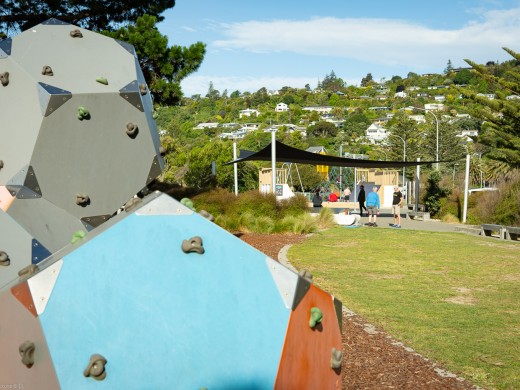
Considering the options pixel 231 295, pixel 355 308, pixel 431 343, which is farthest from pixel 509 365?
pixel 231 295

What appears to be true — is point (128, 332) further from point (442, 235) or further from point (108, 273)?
point (442, 235)

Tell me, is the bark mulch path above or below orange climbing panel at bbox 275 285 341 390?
below

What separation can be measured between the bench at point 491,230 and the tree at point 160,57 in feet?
34.1

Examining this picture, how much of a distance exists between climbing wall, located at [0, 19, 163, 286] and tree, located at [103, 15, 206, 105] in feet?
35.8

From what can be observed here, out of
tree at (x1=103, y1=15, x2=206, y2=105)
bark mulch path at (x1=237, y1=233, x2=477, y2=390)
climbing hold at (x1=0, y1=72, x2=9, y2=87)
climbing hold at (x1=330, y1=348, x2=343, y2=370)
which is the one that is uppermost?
tree at (x1=103, y1=15, x2=206, y2=105)

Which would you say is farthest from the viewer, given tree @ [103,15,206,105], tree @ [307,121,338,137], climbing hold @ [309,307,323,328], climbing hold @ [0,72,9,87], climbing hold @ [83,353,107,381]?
tree @ [307,121,338,137]

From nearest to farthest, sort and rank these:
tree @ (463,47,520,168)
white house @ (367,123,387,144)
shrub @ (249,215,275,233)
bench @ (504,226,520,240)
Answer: shrub @ (249,215,275,233)
bench @ (504,226,520,240)
tree @ (463,47,520,168)
white house @ (367,123,387,144)

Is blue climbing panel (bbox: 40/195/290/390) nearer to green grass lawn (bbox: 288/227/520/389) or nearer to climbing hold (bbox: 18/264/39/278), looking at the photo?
climbing hold (bbox: 18/264/39/278)

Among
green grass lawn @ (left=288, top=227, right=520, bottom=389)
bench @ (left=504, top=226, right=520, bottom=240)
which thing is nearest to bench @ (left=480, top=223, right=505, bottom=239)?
bench @ (left=504, top=226, right=520, bottom=240)

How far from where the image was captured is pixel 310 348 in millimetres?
3025

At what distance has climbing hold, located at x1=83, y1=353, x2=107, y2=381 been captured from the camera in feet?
8.86

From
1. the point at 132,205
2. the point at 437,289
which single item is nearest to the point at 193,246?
the point at 132,205

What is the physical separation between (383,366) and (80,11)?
50.6 feet

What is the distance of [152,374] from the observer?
9.05ft
